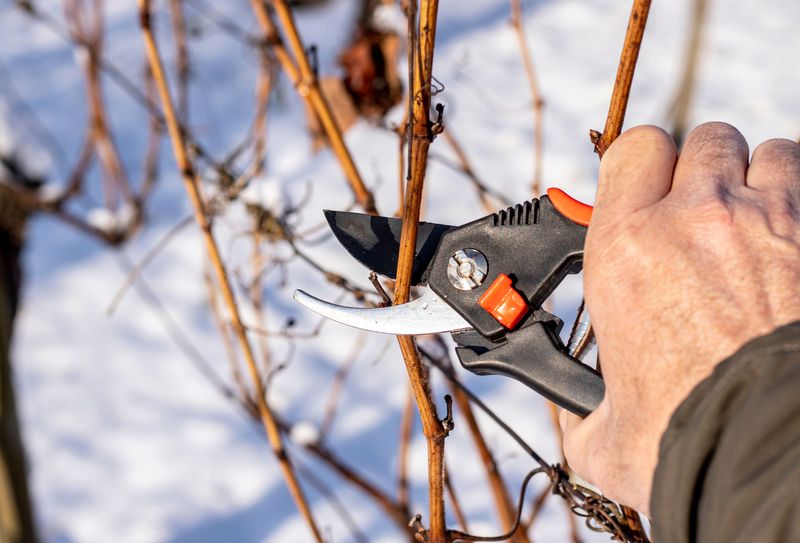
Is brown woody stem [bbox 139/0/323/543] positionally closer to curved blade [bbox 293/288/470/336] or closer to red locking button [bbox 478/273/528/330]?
curved blade [bbox 293/288/470/336]

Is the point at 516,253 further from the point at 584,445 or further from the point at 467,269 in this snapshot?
the point at 584,445

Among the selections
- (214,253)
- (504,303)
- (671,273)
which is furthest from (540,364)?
(214,253)

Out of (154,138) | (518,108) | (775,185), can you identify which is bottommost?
(775,185)

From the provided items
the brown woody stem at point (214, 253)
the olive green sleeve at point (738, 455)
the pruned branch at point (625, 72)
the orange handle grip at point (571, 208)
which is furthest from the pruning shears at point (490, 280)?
the brown woody stem at point (214, 253)

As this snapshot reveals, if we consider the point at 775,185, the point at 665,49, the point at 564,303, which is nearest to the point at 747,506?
the point at 775,185

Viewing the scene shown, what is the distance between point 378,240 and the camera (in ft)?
2.91

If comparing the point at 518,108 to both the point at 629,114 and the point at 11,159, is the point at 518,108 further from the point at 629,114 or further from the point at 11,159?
the point at 11,159

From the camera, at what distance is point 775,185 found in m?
0.70

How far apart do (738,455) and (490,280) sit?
37 cm

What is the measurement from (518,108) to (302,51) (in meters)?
2.05

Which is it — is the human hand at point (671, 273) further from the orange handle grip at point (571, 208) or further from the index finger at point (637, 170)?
the orange handle grip at point (571, 208)

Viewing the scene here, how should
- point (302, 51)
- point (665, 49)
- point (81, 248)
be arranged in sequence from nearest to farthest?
point (302, 51) < point (81, 248) < point (665, 49)

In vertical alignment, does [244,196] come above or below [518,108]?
below

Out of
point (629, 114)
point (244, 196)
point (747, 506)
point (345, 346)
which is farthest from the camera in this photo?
point (629, 114)
